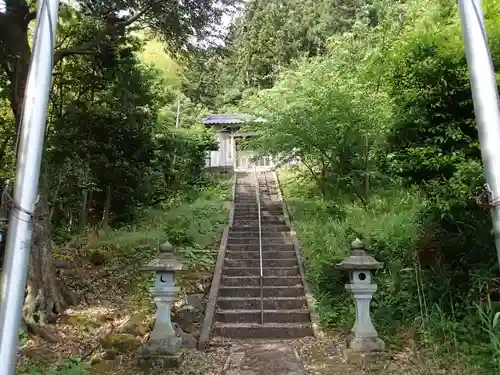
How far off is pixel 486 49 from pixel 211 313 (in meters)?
5.27

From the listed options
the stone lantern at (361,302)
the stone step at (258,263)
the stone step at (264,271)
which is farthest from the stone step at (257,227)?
the stone lantern at (361,302)

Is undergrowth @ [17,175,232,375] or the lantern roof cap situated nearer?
undergrowth @ [17,175,232,375]

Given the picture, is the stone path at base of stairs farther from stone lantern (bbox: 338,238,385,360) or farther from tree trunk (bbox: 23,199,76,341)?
tree trunk (bbox: 23,199,76,341)

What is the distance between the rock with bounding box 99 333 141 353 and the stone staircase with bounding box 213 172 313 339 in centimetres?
132

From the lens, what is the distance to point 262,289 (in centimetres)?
746

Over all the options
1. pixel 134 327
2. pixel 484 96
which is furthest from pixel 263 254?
pixel 484 96

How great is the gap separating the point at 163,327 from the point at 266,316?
6.46 feet

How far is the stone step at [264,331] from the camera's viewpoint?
6355 mm

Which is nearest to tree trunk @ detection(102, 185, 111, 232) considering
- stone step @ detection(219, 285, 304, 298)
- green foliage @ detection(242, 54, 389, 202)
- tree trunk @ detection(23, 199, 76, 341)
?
green foliage @ detection(242, 54, 389, 202)

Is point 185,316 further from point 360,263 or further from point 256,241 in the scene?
point 256,241

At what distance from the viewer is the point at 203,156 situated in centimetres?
1855

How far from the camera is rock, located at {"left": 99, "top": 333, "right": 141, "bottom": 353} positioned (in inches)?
213

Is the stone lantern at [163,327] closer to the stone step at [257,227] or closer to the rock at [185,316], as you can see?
the rock at [185,316]

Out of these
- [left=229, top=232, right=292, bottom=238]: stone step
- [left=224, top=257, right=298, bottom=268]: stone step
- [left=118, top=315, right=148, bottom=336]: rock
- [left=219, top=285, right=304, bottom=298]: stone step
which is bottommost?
[left=118, top=315, right=148, bottom=336]: rock
